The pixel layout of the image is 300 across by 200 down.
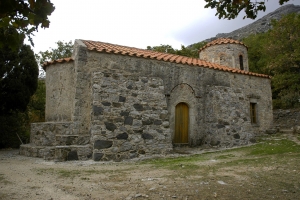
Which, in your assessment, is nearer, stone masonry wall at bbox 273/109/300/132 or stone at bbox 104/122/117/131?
stone at bbox 104/122/117/131

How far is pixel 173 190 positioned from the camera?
3.71m

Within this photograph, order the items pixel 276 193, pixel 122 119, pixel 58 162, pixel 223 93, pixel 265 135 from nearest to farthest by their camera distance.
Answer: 1. pixel 276 193
2. pixel 58 162
3. pixel 122 119
4. pixel 223 93
5. pixel 265 135

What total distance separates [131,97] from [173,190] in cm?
450

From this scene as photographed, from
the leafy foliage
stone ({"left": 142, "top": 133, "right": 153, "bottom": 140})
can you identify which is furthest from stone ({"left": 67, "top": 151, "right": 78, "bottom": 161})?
the leafy foliage

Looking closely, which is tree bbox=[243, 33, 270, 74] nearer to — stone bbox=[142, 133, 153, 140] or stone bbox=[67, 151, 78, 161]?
stone bbox=[142, 133, 153, 140]

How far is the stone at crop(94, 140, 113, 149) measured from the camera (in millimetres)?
6787

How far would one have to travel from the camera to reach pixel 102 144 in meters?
6.86

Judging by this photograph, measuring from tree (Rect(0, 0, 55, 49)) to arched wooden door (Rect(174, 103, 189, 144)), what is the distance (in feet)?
24.9

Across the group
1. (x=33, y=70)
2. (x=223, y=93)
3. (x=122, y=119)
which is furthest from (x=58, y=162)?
(x=223, y=93)

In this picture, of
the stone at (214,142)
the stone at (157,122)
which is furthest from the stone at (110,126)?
the stone at (214,142)

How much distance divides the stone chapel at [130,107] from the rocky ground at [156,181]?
122 centimetres

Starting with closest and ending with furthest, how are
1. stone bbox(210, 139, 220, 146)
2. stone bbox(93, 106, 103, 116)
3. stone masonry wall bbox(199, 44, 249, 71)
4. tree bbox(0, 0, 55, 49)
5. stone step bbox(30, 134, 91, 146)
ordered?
1. tree bbox(0, 0, 55, 49)
2. stone bbox(93, 106, 103, 116)
3. stone step bbox(30, 134, 91, 146)
4. stone bbox(210, 139, 220, 146)
5. stone masonry wall bbox(199, 44, 249, 71)

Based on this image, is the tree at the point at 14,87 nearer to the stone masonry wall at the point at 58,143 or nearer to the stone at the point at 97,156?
the stone masonry wall at the point at 58,143

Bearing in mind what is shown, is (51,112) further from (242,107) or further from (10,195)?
(242,107)
